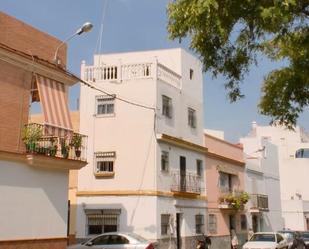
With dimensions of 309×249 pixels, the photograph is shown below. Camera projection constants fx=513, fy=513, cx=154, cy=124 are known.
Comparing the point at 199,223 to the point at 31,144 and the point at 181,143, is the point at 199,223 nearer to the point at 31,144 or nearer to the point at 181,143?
the point at 181,143

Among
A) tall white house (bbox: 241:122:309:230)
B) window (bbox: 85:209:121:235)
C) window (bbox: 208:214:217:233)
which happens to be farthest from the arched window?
window (bbox: 85:209:121:235)

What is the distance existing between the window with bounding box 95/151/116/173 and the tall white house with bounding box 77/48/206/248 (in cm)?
5

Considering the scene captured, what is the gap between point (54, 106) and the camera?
1817 cm

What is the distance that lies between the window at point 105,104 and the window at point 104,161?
7.40 feet

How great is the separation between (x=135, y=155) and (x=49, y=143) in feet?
32.6

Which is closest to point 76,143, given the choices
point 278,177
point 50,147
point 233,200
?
point 50,147

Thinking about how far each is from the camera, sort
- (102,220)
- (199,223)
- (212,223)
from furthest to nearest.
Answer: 1. (212,223)
2. (199,223)
3. (102,220)

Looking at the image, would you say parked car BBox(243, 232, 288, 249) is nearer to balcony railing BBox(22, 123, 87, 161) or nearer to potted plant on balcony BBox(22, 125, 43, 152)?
balcony railing BBox(22, 123, 87, 161)

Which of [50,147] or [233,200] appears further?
[233,200]

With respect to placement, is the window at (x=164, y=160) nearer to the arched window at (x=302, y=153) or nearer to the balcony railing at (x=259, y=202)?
the balcony railing at (x=259, y=202)

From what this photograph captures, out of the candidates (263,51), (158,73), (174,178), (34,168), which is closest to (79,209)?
(174,178)

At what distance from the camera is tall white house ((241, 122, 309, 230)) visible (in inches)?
1630

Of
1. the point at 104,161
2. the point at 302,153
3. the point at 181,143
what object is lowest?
the point at 104,161

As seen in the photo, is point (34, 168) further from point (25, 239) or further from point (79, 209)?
point (79, 209)
